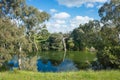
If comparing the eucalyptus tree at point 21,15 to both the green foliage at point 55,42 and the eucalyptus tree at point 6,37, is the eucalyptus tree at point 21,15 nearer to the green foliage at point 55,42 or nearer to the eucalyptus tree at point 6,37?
the eucalyptus tree at point 6,37

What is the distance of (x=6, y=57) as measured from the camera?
25.9 metres

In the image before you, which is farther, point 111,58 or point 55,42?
point 55,42

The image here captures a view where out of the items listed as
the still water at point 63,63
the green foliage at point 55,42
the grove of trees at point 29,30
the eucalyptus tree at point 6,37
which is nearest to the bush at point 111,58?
the grove of trees at point 29,30

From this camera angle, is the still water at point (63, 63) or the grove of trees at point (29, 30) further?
the still water at point (63, 63)

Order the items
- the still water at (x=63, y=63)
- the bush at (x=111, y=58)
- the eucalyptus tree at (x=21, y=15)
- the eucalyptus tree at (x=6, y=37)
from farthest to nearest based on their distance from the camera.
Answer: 1. the still water at (x=63, y=63)
2. the eucalyptus tree at (x=21, y=15)
3. the eucalyptus tree at (x=6, y=37)
4. the bush at (x=111, y=58)

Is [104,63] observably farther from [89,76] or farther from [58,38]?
[58,38]

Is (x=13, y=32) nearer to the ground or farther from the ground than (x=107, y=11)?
nearer to the ground

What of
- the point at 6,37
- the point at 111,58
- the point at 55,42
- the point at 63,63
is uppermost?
the point at 55,42

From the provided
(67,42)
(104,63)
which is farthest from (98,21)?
(67,42)

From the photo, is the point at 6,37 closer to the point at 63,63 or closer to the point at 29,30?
the point at 29,30

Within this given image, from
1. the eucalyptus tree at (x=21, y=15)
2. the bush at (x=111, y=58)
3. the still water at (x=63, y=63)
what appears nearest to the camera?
the bush at (x=111, y=58)

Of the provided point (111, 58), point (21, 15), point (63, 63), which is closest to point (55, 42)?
point (63, 63)

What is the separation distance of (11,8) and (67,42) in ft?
227

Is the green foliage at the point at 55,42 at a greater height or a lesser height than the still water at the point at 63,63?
greater
